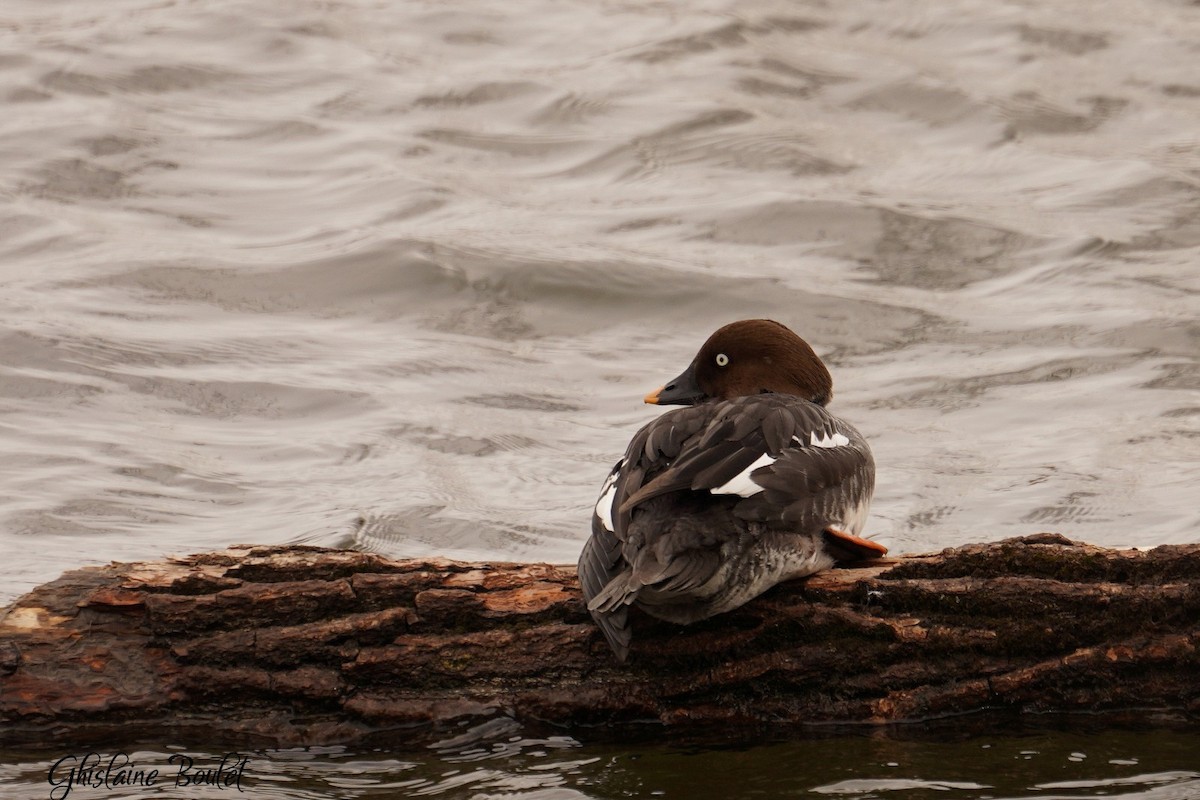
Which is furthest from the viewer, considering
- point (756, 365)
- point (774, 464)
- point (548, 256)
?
point (548, 256)

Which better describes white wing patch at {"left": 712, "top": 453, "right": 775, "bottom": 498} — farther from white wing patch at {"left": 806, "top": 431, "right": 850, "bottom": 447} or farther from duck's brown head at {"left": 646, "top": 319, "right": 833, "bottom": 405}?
duck's brown head at {"left": 646, "top": 319, "right": 833, "bottom": 405}

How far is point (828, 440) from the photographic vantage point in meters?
4.85

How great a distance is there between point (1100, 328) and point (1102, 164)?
11.3 feet

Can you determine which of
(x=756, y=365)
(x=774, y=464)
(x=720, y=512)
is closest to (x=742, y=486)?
(x=720, y=512)

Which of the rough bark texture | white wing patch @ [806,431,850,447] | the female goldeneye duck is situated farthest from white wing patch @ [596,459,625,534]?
white wing patch @ [806,431,850,447]

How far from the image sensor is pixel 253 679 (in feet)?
14.1

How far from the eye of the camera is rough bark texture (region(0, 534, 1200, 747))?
427 centimetres

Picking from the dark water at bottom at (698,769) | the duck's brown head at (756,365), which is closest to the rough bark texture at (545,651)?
the dark water at bottom at (698,769)

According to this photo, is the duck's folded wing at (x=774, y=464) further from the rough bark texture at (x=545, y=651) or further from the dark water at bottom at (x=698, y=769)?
the dark water at bottom at (x=698, y=769)

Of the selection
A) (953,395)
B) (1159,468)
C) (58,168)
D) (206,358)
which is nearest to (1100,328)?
(953,395)

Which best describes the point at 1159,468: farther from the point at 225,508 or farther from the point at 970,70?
the point at 970,70

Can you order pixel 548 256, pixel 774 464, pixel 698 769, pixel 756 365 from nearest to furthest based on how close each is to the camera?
pixel 698 769
pixel 774 464
pixel 756 365
pixel 548 256

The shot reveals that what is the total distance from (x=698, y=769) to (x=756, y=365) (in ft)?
6.57

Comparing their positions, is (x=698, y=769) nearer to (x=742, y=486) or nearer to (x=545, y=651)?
(x=545, y=651)
